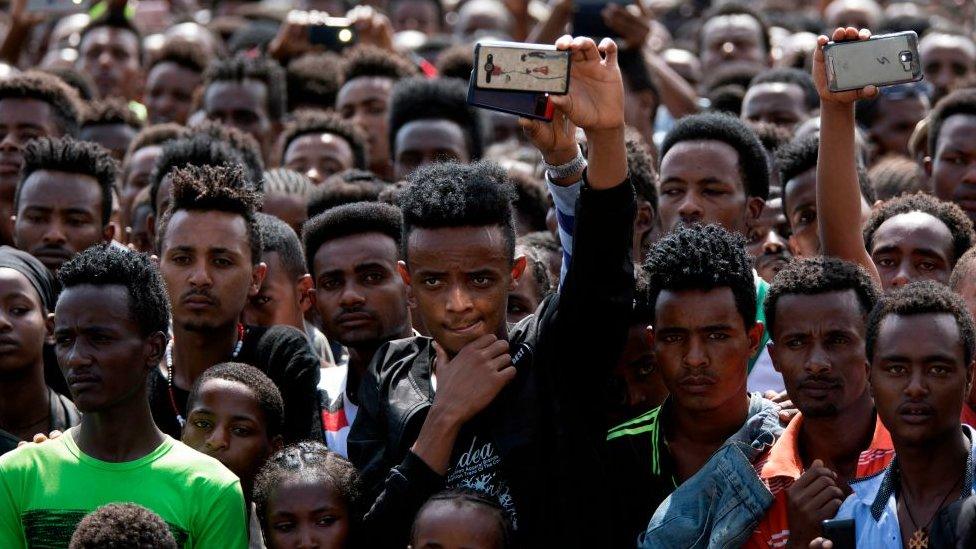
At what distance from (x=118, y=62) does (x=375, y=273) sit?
18.1 feet

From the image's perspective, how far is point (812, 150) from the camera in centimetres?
661

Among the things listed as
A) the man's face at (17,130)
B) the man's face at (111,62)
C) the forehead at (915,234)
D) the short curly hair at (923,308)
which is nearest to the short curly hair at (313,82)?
the man's face at (111,62)

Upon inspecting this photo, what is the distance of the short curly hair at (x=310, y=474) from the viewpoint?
4848 mm

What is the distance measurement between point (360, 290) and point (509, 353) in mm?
1382

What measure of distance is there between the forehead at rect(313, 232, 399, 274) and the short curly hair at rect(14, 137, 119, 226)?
1.19m

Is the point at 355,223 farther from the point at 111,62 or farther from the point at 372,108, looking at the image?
the point at 111,62

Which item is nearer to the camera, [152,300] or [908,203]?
[152,300]

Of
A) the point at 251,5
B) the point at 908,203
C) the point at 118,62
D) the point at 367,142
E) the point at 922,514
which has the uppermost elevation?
the point at 251,5

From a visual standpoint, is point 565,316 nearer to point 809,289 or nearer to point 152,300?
point 809,289

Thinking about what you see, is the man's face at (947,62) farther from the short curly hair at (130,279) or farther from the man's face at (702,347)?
the short curly hair at (130,279)

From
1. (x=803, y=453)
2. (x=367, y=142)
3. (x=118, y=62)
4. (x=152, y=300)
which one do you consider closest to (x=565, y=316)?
(x=803, y=453)

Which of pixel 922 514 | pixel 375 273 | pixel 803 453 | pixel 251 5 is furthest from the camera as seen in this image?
pixel 251 5

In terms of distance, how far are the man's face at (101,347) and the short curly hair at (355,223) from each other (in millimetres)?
1292

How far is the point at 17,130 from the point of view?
25.6 feet
